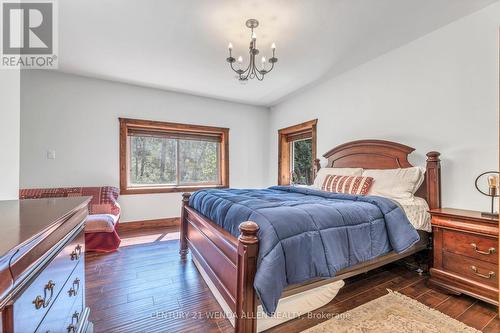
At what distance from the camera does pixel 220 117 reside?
16.2ft

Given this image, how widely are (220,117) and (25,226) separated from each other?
14.2 ft

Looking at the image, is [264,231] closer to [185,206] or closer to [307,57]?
[185,206]

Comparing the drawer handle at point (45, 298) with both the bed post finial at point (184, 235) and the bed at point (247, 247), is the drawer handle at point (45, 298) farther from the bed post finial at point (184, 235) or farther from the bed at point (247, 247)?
the bed post finial at point (184, 235)

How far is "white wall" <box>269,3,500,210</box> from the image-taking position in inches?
85.5

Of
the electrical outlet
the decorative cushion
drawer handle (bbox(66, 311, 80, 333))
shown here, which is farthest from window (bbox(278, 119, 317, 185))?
the electrical outlet

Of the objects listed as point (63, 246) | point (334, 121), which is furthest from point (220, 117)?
point (63, 246)

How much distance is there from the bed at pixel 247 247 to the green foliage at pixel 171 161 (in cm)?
183

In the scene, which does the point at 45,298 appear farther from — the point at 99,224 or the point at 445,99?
the point at 445,99

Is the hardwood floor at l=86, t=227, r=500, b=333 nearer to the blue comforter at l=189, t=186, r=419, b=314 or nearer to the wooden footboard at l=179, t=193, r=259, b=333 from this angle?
the wooden footboard at l=179, t=193, r=259, b=333

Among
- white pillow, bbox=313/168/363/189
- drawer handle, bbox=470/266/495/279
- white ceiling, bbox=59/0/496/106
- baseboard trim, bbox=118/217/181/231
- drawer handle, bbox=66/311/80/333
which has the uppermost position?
white ceiling, bbox=59/0/496/106

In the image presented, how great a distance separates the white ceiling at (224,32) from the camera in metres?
2.12

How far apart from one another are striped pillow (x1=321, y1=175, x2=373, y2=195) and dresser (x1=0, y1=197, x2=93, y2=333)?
2624mm

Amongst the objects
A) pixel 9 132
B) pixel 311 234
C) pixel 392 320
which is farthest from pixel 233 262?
pixel 9 132

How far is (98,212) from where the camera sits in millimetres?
3414
